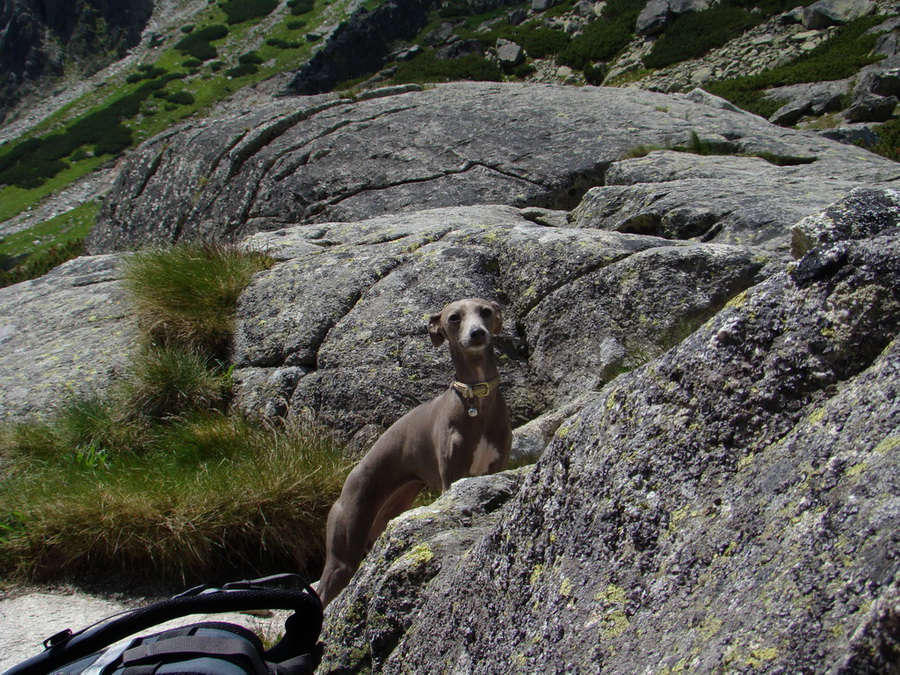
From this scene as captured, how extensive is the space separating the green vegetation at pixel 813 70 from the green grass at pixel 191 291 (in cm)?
1883

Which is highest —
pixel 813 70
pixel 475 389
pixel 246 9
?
pixel 246 9

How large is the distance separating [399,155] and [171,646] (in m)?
9.21

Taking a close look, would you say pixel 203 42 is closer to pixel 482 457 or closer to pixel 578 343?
pixel 578 343

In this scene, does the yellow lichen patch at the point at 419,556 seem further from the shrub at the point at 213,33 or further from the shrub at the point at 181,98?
the shrub at the point at 213,33

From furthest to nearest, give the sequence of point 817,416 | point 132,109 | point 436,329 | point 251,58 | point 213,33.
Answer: point 213,33 → point 251,58 → point 132,109 → point 436,329 → point 817,416

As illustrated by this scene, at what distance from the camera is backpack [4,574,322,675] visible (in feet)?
4.88

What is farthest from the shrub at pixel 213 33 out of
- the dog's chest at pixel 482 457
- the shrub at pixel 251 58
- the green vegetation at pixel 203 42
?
the dog's chest at pixel 482 457

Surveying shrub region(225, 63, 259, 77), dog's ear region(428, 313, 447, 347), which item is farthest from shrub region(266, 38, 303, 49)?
dog's ear region(428, 313, 447, 347)

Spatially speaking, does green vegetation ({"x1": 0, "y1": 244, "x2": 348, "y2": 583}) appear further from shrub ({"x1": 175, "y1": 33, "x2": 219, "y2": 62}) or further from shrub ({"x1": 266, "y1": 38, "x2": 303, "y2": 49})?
shrub ({"x1": 175, "y1": 33, "x2": 219, "y2": 62})

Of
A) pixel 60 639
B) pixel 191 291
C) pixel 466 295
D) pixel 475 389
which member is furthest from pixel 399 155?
pixel 60 639

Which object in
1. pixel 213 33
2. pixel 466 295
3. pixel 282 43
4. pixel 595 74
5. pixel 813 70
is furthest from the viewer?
pixel 213 33

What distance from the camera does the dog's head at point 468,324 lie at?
15.2ft

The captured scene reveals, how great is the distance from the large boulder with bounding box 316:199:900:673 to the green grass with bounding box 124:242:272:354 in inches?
227

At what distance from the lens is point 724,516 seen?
1433mm
